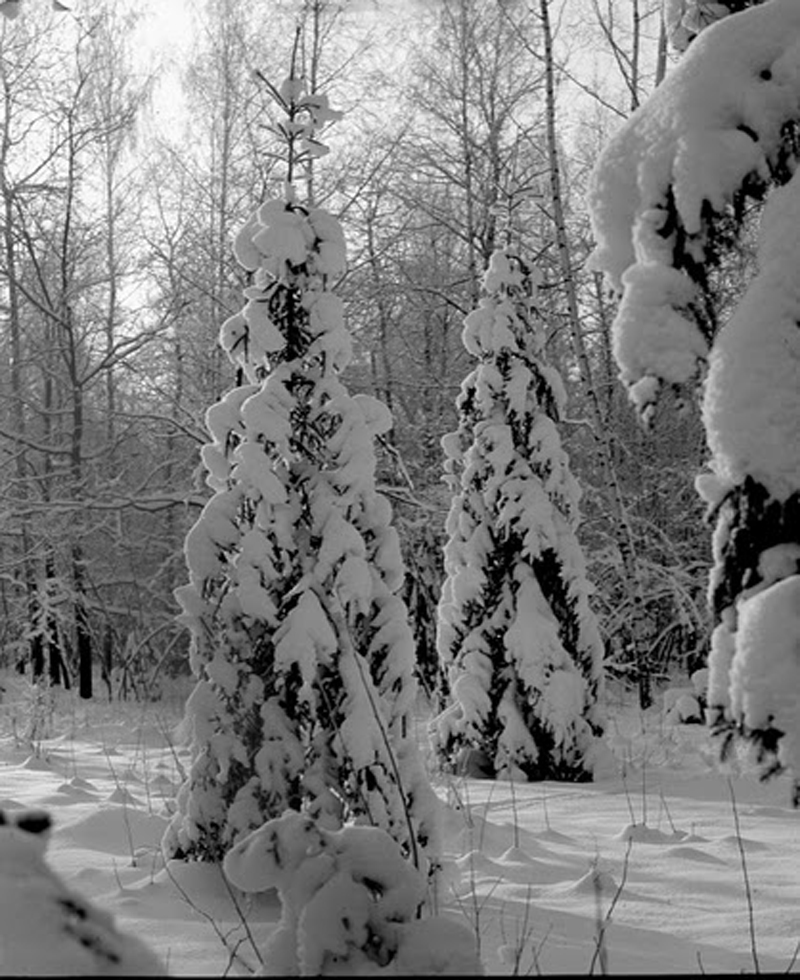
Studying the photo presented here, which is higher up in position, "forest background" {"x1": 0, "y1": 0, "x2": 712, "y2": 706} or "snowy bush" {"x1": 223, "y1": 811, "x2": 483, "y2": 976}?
"forest background" {"x1": 0, "y1": 0, "x2": 712, "y2": 706}

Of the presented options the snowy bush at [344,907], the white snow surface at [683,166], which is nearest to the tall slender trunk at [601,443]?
the white snow surface at [683,166]

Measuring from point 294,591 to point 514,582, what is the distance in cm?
446

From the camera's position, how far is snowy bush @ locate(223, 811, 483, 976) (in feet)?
4.65

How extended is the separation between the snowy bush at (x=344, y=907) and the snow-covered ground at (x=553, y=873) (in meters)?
0.14

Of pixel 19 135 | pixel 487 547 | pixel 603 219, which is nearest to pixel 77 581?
pixel 19 135

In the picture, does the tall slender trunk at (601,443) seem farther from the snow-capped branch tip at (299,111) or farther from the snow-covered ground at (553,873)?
the snow-capped branch tip at (299,111)

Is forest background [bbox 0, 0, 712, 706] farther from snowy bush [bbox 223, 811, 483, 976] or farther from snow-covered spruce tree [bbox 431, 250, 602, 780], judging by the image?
snowy bush [bbox 223, 811, 483, 976]

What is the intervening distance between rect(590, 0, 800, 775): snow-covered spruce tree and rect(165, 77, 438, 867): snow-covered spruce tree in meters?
2.06

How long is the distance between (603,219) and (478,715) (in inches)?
254

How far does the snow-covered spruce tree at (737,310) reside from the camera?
2.38 metres

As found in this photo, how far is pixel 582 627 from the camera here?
8781 mm

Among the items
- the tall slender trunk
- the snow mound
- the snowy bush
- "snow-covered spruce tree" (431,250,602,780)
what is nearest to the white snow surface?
the snowy bush

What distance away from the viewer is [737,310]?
2.56 metres

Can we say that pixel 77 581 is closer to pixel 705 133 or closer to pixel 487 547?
pixel 487 547
